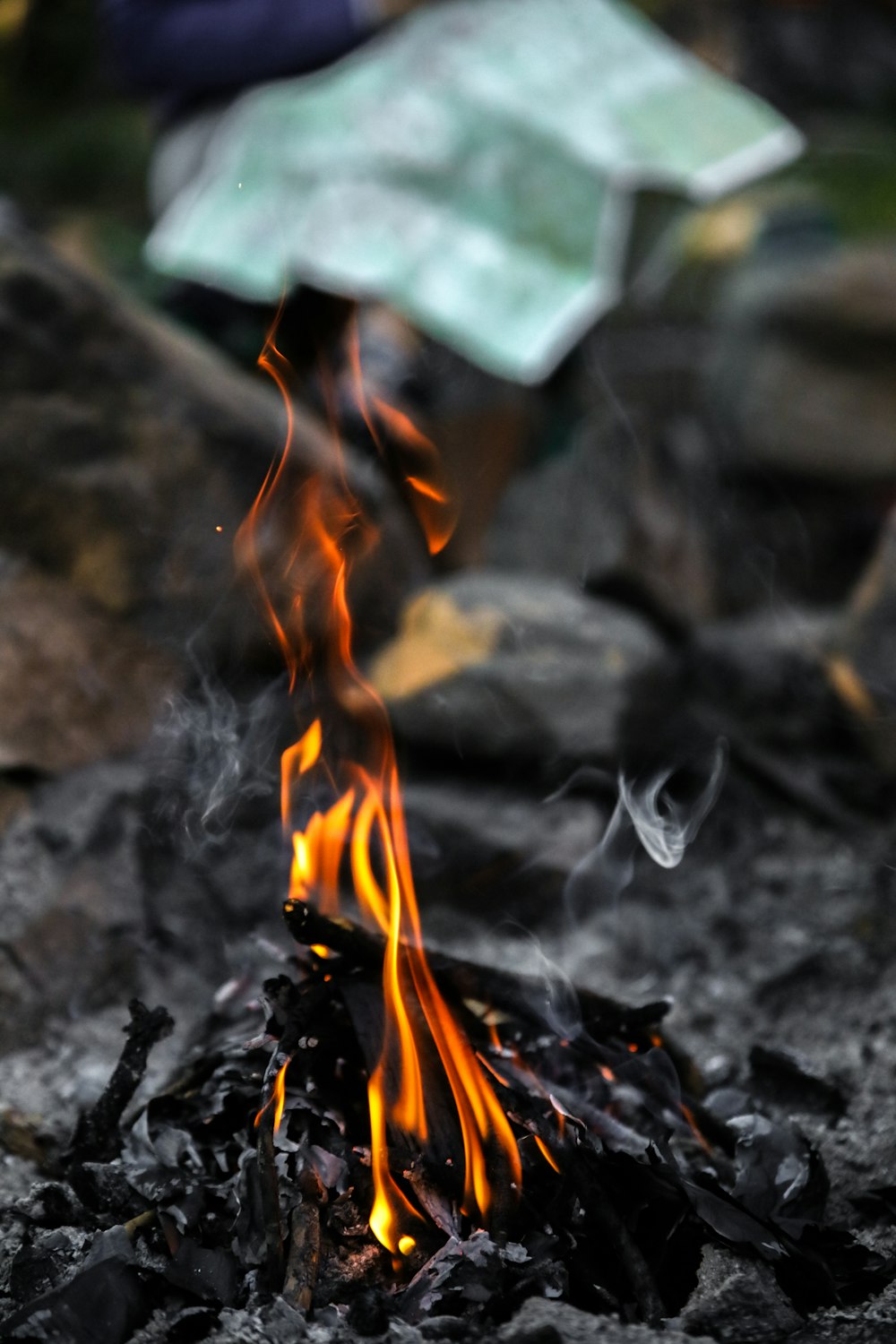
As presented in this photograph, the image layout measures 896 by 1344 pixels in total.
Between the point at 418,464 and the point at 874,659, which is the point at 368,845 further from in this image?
the point at 418,464

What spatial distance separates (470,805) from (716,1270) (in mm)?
1604

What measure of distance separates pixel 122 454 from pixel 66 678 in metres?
0.67

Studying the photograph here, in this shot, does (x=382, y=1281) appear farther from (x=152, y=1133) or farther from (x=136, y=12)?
(x=136, y=12)

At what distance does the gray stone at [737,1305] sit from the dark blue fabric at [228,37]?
13.7 feet

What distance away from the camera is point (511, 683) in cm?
317

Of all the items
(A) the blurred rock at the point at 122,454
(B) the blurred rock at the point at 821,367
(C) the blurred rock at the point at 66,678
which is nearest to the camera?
(C) the blurred rock at the point at 66,678

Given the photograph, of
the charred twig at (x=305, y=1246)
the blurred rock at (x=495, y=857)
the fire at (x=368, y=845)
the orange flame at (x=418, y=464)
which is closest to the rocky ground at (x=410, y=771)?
the blurred rock at (x=495, y=857)

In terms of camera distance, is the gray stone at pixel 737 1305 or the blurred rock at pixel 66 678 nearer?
the gray stone at pixel 737 1305

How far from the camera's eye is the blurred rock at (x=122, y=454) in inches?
116

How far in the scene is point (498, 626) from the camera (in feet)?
10.8

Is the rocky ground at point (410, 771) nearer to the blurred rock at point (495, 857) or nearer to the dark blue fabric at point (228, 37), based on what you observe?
the blurred rock at point (495, 857)

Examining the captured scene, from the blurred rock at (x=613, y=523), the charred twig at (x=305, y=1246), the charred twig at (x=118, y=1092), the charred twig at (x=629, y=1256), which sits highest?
the charred twig at (x=629, y=1256)

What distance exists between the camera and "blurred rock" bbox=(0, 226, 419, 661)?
2.95 m

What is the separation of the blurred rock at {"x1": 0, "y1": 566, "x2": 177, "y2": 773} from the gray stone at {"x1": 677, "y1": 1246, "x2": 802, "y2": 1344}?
1.97 meters
